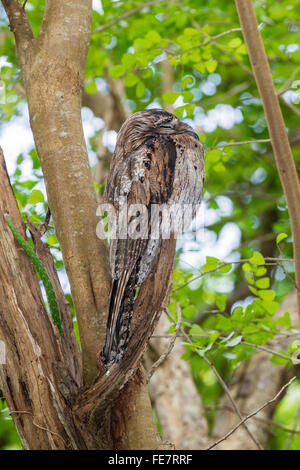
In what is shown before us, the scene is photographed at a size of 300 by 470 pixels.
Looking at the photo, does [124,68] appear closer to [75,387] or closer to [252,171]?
[75,387]

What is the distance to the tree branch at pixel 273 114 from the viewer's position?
81.7 inches

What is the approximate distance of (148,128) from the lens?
6.40 ft

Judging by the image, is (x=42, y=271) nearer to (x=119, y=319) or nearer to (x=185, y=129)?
(x=119, y=319)

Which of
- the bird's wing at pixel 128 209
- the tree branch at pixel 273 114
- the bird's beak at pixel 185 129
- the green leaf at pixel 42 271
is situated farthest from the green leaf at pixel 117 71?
the green leaf at pixel 42 271

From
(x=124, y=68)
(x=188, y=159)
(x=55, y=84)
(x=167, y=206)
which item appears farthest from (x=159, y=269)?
(x=124, y=68)

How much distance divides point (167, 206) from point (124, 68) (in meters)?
1.40

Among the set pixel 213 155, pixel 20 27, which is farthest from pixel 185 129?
pixel 20 27

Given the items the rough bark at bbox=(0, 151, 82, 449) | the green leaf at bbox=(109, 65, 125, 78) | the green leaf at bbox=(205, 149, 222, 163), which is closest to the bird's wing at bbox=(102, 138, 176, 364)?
the rough bark at bbox=(0, 151, 82, 449)

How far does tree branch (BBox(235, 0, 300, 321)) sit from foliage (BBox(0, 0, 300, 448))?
240 millimetres

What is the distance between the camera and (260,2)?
377 cm
